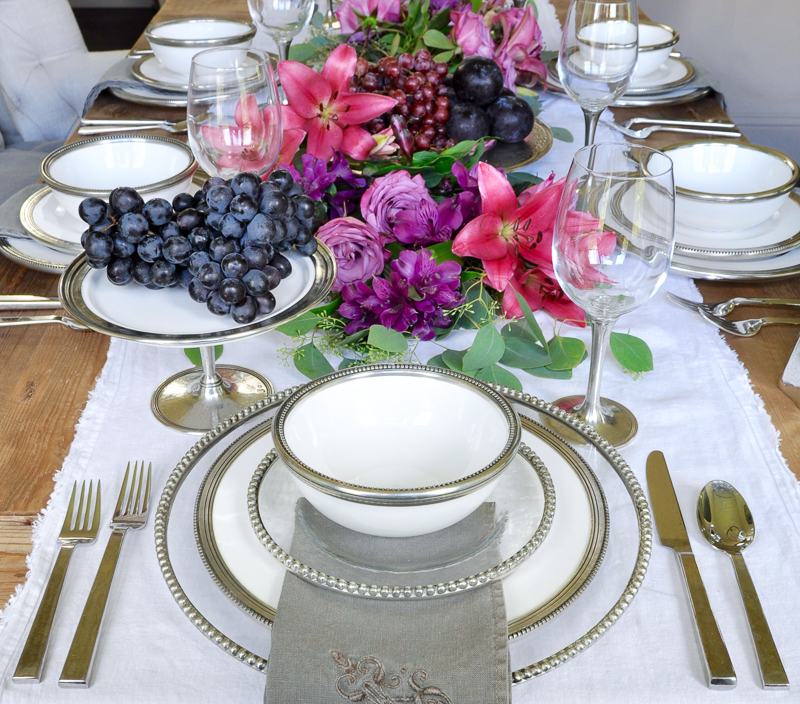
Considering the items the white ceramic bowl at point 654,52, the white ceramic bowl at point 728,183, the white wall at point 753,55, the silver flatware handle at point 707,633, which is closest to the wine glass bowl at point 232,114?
the white ceramic bowl at point 728,183

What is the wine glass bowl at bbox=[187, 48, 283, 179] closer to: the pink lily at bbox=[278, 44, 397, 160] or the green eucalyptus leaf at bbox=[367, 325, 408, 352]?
the pink lily at bbox=[278, 44, 397, 160]

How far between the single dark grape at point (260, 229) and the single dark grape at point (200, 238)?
0.10 ft

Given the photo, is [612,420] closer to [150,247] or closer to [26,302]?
[150,247]

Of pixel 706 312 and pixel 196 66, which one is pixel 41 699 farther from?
pixel 706 312

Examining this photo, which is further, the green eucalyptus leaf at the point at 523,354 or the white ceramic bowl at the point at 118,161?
the white ceramic bowl at the point at 118,161

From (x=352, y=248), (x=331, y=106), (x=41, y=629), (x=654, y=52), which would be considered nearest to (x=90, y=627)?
(x=41, y=629)

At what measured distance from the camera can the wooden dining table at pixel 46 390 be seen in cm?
Result: 59

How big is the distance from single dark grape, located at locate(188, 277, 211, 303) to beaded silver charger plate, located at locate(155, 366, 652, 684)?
10 cm

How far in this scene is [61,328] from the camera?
2.69 ft

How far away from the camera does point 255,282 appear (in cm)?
58

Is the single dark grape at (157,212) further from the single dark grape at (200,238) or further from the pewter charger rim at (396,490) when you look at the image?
the pewter charger rim at (396,490)

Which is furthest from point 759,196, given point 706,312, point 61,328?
point 61,328

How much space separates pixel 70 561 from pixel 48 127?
5.64ft

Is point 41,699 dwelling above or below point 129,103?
above
